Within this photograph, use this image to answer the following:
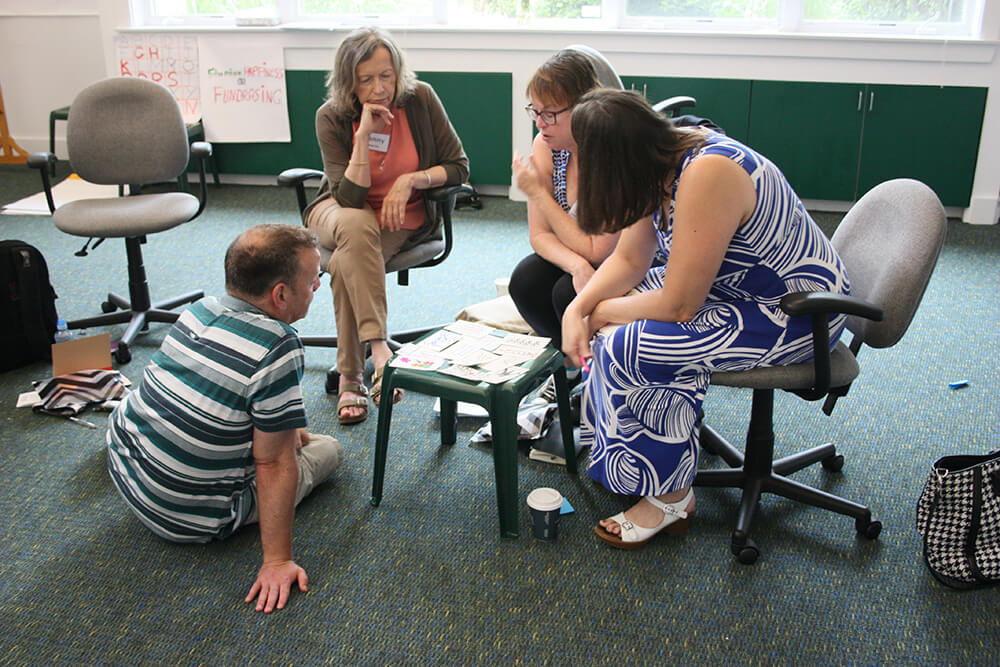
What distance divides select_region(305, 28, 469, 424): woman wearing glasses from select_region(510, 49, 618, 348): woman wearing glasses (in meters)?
0.47

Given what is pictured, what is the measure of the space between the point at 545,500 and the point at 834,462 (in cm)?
80

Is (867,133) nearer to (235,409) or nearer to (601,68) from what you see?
(601,68)

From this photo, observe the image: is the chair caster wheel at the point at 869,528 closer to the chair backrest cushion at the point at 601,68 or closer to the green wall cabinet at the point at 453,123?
the chair backrest cushion at the point at 601,68

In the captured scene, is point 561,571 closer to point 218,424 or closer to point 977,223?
point 218,424

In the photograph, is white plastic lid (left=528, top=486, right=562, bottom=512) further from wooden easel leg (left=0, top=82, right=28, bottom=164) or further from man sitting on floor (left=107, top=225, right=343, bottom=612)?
wooden easel leg (left=0, top=82, right=28, bottom=164)

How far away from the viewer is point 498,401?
185 cm

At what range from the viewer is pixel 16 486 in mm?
2143

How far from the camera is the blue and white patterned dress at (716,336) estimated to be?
1662mm

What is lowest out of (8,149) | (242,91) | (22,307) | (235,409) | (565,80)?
(22,307)

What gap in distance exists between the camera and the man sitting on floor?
1.73 meters

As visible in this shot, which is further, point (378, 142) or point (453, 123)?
point (453, 123)

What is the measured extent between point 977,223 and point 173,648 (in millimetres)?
4278

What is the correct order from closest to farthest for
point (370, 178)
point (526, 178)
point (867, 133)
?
point (526, 178) → point (370, 178) → point (867, 133)

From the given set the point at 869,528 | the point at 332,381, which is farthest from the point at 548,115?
the point at 869,528
